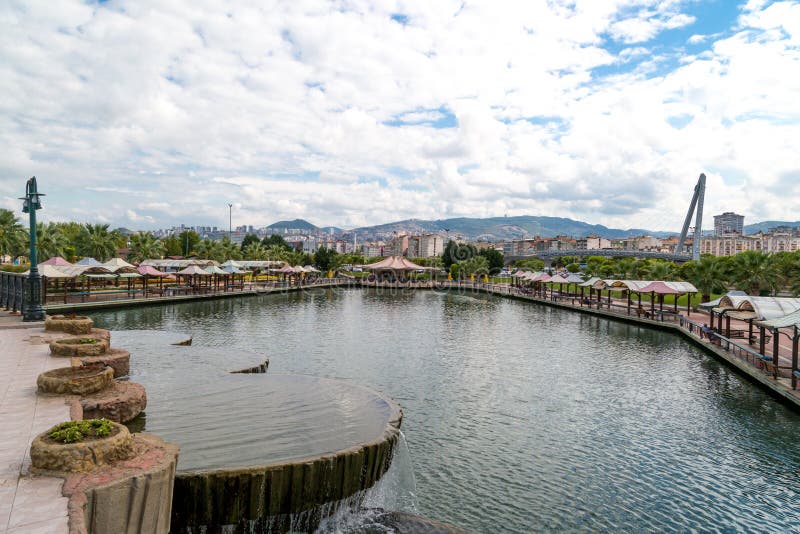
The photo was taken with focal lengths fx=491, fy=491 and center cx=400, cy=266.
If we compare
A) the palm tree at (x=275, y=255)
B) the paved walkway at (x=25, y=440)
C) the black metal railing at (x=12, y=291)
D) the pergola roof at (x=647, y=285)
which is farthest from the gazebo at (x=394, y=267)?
the paved walkway at (x=25, y=440)

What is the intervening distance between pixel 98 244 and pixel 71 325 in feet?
142

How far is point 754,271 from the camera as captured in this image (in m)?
35.5

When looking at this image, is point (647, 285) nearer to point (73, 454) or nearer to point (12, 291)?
point (73, 454)

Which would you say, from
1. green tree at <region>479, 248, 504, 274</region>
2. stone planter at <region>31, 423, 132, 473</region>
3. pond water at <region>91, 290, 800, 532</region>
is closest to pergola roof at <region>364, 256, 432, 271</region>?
green tree at <region>479, 248, 504, 274</region>

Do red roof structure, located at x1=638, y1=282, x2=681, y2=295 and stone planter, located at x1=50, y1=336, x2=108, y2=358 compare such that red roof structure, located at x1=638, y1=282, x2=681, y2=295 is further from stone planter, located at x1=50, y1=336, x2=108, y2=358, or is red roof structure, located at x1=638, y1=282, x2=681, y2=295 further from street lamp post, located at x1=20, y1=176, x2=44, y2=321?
street lamp post, located at x1=20, y1=176, x2=44, y2=321

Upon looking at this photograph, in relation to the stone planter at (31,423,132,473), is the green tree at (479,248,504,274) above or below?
above

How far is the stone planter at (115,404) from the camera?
29.1 feet

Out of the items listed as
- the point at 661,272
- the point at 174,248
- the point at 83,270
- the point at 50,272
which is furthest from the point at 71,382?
the point at 174,248

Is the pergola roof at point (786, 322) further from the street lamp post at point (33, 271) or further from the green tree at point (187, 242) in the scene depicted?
the green tree at point (187, 242)

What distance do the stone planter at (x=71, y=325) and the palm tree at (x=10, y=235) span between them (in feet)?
126

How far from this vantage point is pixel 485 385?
16.7m

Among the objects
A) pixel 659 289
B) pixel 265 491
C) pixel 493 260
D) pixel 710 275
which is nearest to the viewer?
pixel 265 491

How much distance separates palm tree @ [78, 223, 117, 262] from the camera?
2060 inches

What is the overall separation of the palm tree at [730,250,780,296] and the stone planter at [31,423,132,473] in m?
41.2
